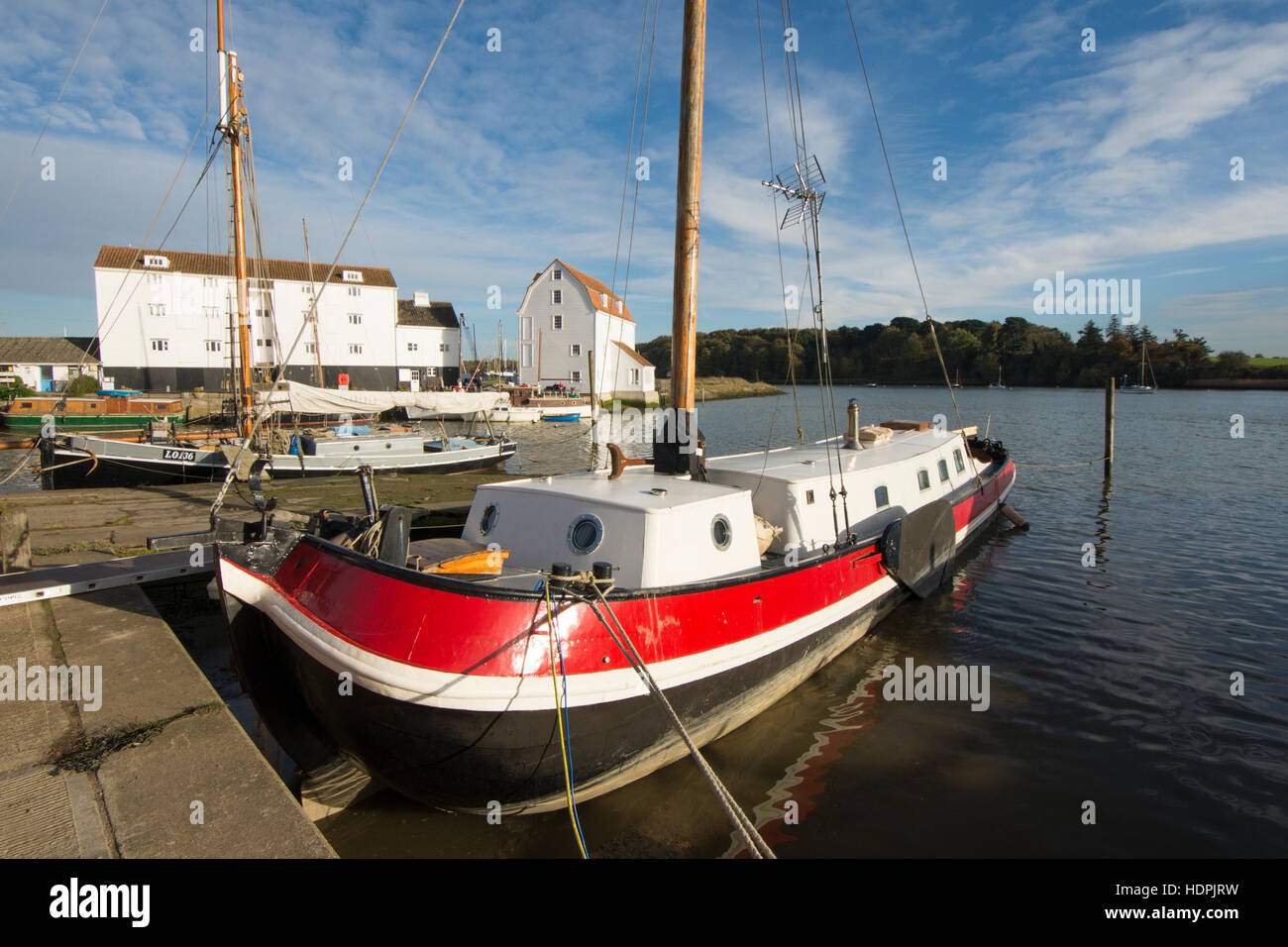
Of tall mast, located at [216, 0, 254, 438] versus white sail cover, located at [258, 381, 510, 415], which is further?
white sail cover, located at [258, 381, 510, 415]

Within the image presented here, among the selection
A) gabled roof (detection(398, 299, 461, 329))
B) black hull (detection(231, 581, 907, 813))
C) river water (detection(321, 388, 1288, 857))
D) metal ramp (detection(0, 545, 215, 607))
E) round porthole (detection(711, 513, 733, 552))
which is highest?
gabled roof (detection(398, 299, 461, 329))

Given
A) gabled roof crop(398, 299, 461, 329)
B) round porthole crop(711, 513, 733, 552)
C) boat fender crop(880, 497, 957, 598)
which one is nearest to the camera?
round porthole crop(711, 513, 733, 552)

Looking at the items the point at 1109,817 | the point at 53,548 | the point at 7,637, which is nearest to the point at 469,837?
the point at 7,637

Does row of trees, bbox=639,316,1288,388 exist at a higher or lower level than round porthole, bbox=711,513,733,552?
higher

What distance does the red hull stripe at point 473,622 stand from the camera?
485 centimetres

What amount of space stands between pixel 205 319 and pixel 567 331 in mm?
29042

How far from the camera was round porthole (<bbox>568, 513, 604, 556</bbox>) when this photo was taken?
6523 mm

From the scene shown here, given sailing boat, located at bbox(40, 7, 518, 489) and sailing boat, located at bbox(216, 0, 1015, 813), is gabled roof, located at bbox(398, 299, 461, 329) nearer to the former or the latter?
sailing boat, located at bbox(40, 7, 518, 489)

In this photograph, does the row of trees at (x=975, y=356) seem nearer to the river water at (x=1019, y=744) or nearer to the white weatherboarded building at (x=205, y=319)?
the white weatherboarded building at (x=205, y=319)

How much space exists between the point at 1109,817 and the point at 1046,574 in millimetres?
8600

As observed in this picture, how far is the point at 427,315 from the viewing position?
201ft

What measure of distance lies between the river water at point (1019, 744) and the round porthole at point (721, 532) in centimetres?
240

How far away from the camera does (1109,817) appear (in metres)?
6.29

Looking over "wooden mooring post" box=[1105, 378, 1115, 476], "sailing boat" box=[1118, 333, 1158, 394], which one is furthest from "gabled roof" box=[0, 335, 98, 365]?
"sailing boat" box=[1118, 333, 1158, 394]
